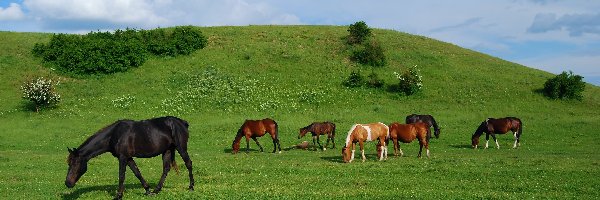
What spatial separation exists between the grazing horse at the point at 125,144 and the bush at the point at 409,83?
4240 centimetres

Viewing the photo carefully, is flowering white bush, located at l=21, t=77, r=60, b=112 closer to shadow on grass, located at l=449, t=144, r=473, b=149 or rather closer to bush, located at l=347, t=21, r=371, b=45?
shadow on grass, located at l=449, t=144, r=473, b=149

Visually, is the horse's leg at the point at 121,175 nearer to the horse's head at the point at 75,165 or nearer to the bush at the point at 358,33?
the horse's head at the point at 75,165

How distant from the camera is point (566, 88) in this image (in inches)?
2135

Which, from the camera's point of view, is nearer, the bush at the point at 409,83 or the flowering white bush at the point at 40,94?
the flowering white bush at the point at 40,94

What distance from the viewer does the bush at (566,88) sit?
178ft

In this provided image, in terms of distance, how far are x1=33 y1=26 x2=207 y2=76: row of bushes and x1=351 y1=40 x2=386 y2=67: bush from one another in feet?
71.6

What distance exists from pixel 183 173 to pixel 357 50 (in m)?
48.7

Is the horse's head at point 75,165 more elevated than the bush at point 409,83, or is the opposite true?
the bush at point 409,83

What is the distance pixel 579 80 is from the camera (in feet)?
180

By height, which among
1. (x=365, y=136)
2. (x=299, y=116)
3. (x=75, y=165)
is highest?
(x=365, y=136)

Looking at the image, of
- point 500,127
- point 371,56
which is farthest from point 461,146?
point 371,56

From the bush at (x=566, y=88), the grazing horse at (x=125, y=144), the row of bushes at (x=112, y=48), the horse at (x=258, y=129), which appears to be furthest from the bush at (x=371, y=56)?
the grazing horse at (x=125, y=144)

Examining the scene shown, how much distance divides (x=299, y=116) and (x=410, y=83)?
1444cm

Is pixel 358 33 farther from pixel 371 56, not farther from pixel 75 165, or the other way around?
pixel 75 165
